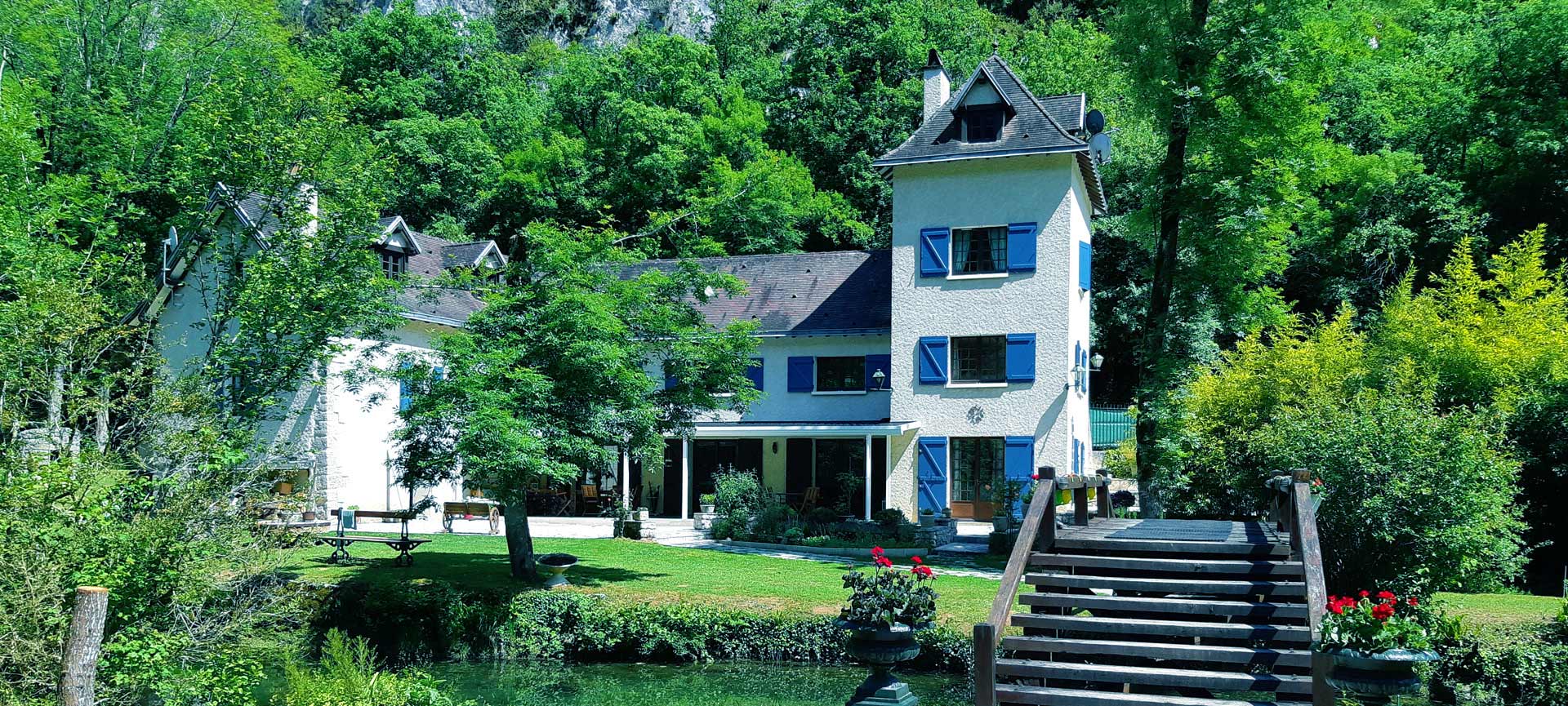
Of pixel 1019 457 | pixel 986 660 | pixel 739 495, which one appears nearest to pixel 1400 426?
pixel 986 660

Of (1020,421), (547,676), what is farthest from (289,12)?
(547,676)

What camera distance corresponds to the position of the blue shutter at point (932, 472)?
86.0 ft

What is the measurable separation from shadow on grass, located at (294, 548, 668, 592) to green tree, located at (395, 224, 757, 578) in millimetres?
660

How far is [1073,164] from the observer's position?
25578mm

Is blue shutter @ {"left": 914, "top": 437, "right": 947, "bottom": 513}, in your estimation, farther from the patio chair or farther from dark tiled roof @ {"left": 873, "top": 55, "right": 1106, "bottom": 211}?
the patio chair

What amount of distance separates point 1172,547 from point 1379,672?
3.48 metres

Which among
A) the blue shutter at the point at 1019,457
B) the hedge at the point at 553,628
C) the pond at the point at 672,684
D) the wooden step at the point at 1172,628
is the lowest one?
the pond at the point at 672,684

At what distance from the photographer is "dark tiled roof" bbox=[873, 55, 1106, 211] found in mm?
25469

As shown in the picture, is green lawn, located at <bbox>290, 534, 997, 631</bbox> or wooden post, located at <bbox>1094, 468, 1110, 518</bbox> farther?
green lawn, located at <bbox>290, 534, 997, 631</bbox>

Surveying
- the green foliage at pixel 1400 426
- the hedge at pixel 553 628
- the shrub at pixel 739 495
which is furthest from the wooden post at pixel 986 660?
the shrub at pixel 739 495

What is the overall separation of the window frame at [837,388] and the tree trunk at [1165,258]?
801 centimetres

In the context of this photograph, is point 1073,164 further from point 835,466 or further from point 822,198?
point 822,198

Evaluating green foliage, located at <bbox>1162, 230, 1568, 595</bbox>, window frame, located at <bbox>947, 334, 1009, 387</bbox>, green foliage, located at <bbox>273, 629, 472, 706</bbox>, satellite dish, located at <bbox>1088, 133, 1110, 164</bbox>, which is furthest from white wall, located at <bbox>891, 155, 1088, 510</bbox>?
green foliage, located at <bbox>273, 629, 472, 706</bbox>

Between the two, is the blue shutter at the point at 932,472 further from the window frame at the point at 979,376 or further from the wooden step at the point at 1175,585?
the wooden step at the point at 1175,585
